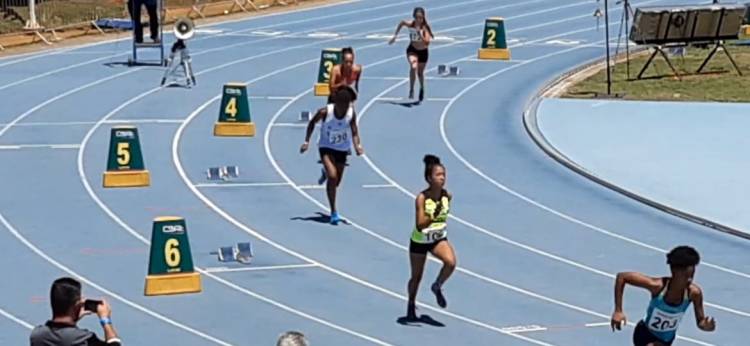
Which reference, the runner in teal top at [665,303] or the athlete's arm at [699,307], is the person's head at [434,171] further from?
the athlete's arm at [699,307]

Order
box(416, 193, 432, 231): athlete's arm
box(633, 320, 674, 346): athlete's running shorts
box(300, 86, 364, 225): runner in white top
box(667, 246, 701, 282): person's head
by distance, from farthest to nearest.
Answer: box(300, 86, 364, 225): runner in white top < box(416, 193, 432, 231): athlete's arm < box(633, 320, 674, 346): athlete's running shorts < box(667, 246, 701, 282): person's head

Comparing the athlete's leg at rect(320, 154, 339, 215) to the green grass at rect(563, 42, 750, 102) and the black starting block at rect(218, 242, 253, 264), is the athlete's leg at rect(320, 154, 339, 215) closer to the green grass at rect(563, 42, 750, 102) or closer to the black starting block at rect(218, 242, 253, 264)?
the black starting block at rect(218, 242, 253, 264)

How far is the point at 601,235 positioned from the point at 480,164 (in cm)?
419

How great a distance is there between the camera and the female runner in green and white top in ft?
47.2

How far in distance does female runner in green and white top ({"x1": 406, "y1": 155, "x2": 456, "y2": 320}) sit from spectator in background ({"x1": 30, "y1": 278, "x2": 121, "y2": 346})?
538cm

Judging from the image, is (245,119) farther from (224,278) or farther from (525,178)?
(224,278)

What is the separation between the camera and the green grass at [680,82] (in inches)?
1144

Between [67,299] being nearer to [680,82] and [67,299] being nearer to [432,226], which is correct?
[432,226]

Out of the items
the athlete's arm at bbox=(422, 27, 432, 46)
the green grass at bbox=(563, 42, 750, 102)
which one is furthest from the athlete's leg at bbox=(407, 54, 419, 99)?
the green grass at bbox=(563, 42, 750, 102)

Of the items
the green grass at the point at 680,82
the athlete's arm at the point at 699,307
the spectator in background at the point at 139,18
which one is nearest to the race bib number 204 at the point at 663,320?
the athlete's arm at the point at 699,307

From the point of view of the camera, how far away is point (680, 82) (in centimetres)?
3053

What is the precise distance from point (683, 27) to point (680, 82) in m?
1.06

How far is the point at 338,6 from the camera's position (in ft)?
134

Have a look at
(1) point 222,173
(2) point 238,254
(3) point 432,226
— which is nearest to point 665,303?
(3) point 432,226
